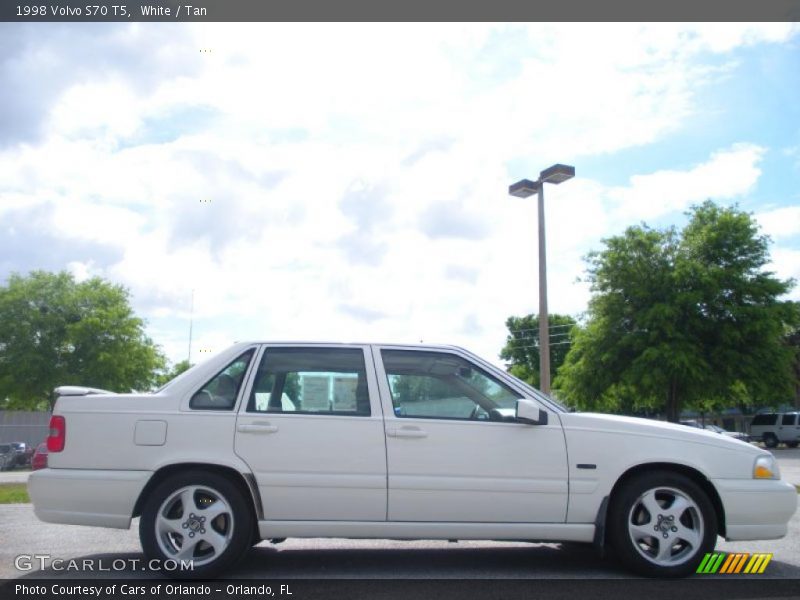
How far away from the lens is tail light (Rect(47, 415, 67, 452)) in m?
5.37

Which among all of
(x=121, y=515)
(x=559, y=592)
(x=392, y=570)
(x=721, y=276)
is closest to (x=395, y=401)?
(x=392, y=570)

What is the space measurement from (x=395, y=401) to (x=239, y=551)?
1467 millimetres

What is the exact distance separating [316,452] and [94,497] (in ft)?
5.03

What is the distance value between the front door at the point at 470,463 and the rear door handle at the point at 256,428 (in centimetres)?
81

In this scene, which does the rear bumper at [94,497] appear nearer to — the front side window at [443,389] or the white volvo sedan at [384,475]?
the white volvo sedan at [384,475]

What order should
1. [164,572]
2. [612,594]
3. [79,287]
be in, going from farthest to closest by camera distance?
[79,287] → [164,572] → [612,594]

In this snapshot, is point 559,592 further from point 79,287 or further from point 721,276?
point 79,287

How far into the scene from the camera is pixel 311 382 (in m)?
5.67

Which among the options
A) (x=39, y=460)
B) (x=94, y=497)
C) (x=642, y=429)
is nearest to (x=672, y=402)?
(x=39, y=460)

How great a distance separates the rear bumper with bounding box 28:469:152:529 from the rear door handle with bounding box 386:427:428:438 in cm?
167

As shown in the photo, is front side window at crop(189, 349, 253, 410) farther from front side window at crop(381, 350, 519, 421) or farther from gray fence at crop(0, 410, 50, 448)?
gray fence at crop(0, 410, 50, 448)

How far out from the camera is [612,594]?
4828 mm

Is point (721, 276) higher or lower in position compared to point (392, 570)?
higher

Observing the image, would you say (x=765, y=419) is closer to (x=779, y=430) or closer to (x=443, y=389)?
(x=779, y=430)
